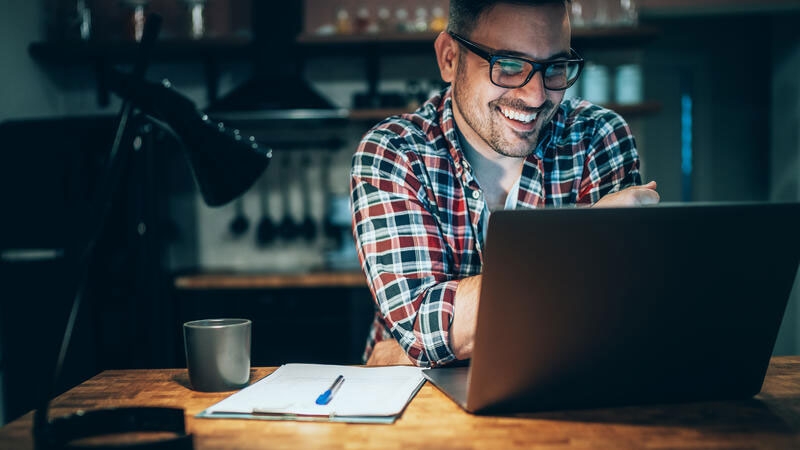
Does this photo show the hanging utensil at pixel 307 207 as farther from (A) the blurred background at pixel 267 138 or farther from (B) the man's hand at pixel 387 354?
(B) the man's hand at pixel 387 354

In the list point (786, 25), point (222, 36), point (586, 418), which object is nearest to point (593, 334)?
point (586, 418)

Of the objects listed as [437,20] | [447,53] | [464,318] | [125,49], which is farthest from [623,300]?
[125,49]

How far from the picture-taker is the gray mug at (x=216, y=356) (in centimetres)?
96

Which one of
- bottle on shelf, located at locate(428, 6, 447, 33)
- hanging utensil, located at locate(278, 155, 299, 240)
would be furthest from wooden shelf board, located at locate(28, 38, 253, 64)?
bottle on shelf, located at locate(428, 6, 447, 33)

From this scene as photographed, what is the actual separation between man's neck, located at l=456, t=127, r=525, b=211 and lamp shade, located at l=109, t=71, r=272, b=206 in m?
0.73

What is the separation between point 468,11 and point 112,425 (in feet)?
3.38

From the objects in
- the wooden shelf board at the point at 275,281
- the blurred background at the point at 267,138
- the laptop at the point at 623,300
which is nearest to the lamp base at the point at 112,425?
the laptop at the point at 623,300

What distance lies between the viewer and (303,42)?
329 cm

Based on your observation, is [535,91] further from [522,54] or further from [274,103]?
[274,103]

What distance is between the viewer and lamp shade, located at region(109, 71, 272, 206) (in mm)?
828

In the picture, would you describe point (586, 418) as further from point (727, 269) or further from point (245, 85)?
point (245, 85)

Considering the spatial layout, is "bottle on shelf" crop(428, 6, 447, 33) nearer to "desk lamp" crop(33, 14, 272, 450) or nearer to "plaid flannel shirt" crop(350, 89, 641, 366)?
"plaid flannel shirt" crop(350, 89, 641, 366)

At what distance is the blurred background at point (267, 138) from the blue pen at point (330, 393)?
1.90 meters

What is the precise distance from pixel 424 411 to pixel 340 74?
3.02 meters
